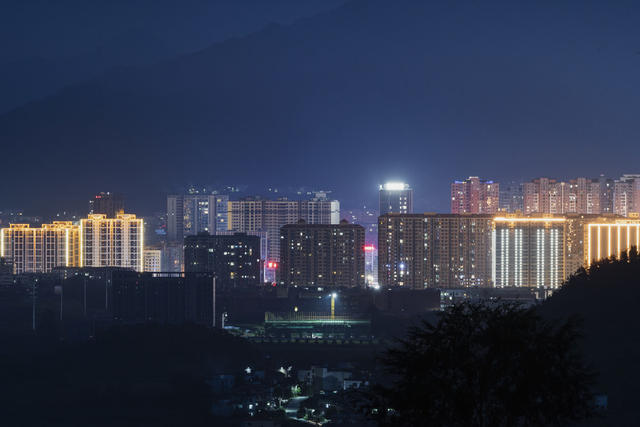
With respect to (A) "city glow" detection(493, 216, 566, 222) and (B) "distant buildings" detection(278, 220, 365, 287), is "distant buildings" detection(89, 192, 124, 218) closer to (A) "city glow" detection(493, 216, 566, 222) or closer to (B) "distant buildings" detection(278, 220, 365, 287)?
(B) "distant buildings" detection(278, 220, 365, 287)

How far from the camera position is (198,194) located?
6372 cm

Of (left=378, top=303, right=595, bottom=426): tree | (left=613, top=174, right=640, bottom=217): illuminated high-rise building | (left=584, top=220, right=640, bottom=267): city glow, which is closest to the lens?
(left=378, top=303, right=595, bottom=426): tree

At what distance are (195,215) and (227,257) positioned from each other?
54.6 ft

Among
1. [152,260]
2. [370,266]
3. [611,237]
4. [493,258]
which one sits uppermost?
[611,237]

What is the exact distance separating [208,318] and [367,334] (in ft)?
15.9

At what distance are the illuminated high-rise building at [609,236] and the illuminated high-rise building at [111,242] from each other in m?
16.6

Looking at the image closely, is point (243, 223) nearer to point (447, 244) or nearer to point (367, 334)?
point (447, 244)

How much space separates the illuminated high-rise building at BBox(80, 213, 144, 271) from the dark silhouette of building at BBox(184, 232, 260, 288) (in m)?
2.45

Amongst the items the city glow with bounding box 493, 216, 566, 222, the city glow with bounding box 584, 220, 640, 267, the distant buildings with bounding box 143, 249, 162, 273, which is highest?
the city glow with bounding box 493, 216, 566, 222

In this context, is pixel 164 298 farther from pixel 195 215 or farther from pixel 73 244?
pixel 195 215

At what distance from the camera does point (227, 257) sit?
44.8m

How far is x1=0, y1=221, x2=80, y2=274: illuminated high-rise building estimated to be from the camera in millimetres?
46281

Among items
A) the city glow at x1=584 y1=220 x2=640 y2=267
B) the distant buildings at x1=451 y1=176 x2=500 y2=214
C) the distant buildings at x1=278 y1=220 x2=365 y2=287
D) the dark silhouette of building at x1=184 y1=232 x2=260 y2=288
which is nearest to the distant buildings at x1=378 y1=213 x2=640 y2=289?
the city glow at x1=584 y1=220 x2=640 y2=267

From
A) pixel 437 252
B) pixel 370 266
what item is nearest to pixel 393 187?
pixel 370 266
